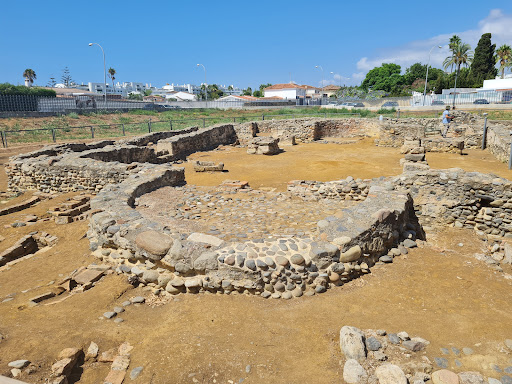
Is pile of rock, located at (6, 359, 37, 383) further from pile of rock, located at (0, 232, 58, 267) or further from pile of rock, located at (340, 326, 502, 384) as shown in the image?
pile of rock, located at (0, 232, 58, 267)

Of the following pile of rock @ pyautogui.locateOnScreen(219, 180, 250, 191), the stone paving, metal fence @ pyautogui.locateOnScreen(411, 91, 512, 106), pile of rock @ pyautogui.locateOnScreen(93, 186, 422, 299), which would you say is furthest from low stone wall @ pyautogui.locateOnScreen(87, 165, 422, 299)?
metal fence @ pyautogui.locateOnScreen(411, 91, 512, 106)

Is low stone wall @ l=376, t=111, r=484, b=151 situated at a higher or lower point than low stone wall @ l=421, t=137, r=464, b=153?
higher

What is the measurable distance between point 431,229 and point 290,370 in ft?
19.2

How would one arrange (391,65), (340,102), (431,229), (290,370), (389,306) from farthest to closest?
(391,65) → (340,102) → (431,229) → (389,306) → (290,370)

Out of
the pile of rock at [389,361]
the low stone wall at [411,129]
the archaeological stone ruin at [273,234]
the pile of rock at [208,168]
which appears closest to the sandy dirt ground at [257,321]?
the pile of rock at [389,361]

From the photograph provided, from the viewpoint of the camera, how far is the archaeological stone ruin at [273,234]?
4.80 m

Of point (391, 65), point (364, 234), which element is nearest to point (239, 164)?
point (364, 234)

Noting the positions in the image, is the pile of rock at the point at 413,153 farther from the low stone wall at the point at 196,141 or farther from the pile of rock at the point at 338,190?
the low stone wall at the point at 196,141

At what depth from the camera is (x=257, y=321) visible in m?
4.18

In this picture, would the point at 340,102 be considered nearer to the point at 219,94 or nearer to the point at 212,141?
the point at 212,141

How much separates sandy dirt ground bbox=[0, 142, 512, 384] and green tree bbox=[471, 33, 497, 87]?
6297cm

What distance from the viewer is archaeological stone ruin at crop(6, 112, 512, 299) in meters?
4.80

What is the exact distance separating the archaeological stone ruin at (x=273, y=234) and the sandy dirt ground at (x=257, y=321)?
29 centimetres

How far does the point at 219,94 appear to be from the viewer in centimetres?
11350
